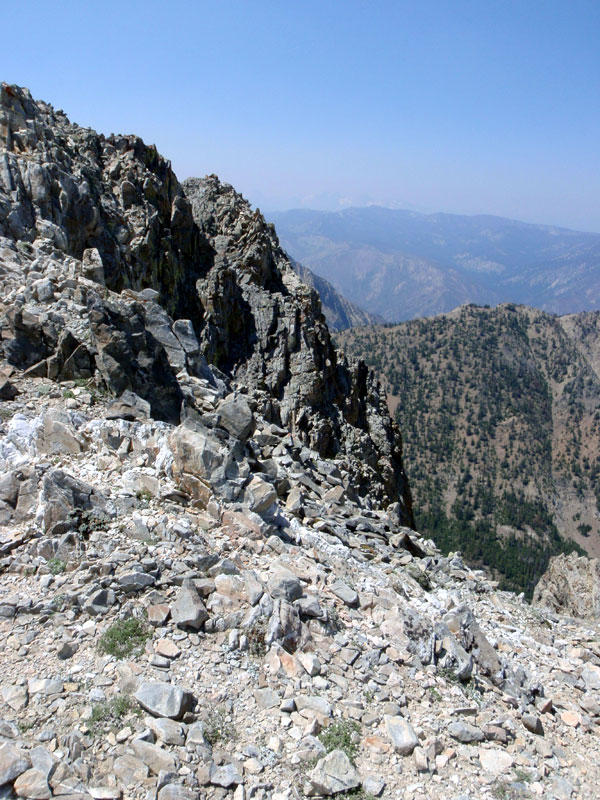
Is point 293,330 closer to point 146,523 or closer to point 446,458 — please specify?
point 146,523

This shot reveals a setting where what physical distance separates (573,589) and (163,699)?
55.0 feet

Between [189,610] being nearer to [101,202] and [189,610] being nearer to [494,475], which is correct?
[101,202]

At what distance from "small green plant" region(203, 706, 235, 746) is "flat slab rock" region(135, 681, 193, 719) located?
1.08 feet

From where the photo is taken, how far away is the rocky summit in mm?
6574

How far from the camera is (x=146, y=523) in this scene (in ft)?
32.1

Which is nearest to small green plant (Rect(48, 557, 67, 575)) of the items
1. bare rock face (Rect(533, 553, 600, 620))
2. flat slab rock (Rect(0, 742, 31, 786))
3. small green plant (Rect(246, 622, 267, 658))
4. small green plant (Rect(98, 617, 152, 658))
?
small green plant (Rect(98, 617, 152, 658))

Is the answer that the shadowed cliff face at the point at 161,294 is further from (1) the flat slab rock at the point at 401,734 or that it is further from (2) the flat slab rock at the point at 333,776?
(2) the flat slab rock at the point at 333,776

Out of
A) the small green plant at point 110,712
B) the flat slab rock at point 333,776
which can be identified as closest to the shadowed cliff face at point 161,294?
the small green plant at point 110,712

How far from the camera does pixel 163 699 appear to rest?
6.88m

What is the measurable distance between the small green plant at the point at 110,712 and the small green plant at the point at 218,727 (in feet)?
3.00

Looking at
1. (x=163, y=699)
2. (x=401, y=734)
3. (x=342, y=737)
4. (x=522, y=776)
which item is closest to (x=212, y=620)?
(x=163, y=699)

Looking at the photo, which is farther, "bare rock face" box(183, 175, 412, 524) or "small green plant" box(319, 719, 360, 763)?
"bare rock face" box(183, 175, 412, 524)

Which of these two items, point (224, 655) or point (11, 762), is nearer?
point (11, 762)

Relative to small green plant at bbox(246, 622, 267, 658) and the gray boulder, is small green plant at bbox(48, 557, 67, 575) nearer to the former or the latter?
the gray boulder
